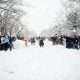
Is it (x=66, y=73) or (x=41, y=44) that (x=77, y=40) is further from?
(x=66, y=73)

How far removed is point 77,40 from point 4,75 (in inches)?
662

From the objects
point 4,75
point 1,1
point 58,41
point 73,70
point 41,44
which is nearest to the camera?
point 4,75

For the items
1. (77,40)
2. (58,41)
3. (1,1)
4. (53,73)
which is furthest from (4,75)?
(58,41)

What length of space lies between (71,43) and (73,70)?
16180 mm

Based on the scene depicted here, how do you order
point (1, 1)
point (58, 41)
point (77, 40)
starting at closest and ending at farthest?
point (1, 1), point (77, 40), point (58, 41)

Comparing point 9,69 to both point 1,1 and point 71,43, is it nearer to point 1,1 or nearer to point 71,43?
point 1,1

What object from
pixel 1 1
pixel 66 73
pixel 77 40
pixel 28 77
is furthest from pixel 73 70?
pixel 77 40

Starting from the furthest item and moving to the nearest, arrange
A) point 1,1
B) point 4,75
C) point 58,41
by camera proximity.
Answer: point 58,41, point 1,1, point 4,75

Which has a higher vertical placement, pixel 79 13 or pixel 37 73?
pixel 79 13

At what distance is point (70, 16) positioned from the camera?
40.9 m

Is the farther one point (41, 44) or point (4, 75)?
point (41, 44)

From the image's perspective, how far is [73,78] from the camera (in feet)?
27.6

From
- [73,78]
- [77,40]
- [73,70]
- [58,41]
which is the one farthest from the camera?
[58,41]

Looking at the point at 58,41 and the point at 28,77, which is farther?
the point at 58,41
